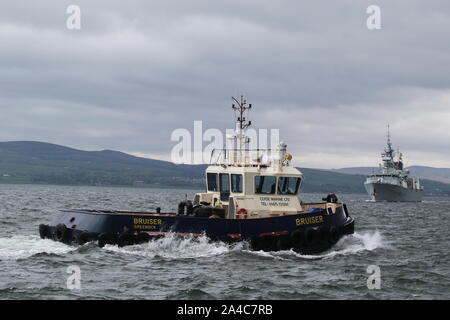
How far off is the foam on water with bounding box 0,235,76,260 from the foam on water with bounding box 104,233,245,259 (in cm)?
204

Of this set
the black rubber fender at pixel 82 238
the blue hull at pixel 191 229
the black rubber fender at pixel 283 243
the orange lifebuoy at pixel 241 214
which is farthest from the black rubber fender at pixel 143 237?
the black rubber fender at pixel 283 243

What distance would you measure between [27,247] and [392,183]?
117 m

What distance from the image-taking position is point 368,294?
58.4 feet

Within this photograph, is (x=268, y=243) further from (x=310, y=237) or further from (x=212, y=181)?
(x=212, y=181)

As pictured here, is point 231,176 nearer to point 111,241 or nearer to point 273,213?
point 273,213

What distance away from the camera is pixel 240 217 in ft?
83.3

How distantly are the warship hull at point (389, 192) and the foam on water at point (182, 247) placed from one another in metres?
113

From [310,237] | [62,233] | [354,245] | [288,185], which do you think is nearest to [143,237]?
[62,233]

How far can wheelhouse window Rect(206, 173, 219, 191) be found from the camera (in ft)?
89.3

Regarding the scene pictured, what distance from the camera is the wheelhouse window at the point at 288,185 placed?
1052 inches

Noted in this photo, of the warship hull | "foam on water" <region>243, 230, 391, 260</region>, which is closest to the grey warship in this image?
the warship hull

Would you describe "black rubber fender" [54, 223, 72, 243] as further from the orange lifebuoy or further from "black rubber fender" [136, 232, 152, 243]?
the orange lifebuoy
